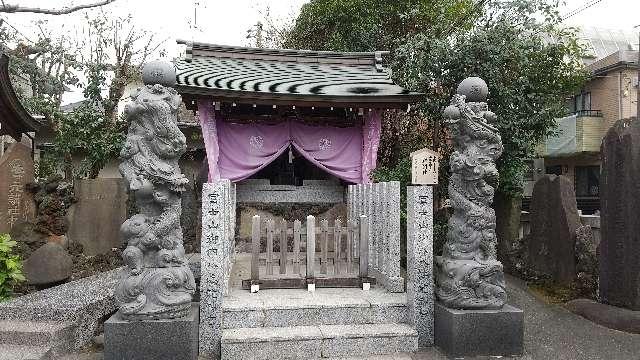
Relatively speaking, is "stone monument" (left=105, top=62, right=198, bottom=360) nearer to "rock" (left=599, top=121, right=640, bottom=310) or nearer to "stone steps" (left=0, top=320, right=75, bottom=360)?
"stone steps" (left=0, top=320, right=75, bottom=360)

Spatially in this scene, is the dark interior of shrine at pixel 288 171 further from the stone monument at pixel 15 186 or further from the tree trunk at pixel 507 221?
the stone monument at pixel 15 186

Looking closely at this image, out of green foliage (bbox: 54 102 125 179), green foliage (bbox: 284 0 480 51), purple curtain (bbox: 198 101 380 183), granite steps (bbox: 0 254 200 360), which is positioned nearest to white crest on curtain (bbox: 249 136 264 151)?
purple curtain (bbox: 198 101 380 183)

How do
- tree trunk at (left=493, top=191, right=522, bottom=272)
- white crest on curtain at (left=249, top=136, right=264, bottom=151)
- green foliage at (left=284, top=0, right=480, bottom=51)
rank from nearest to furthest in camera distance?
1. white crest on curtain at (left=249, top=136, right=264, bottom=151)
2. tree trunk at (left=493, top=191, right=522, bottom=272)
3. green foliage at (left=284, top=0, right=480, bottom=51)

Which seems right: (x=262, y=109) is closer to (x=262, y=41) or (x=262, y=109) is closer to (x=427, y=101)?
(x=427, y=101)

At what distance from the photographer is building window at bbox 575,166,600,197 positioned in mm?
20469

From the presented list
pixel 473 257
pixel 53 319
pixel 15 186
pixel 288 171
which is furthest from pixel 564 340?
pixel 15 186

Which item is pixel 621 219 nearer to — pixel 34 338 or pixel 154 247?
pixel 154 247

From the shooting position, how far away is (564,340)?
6059 millimetres

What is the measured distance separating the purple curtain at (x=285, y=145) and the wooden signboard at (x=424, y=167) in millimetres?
2554

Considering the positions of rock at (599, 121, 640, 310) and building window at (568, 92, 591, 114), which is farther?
building window at (568, 92, 591, 114)

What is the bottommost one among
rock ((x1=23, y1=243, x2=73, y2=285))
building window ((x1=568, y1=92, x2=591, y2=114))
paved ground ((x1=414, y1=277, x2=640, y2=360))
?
paved ground ((x1=414, y1=277, x2=640, y2=360))

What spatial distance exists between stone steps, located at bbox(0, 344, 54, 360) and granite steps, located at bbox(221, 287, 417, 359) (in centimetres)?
191

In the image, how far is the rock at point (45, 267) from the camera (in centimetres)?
767

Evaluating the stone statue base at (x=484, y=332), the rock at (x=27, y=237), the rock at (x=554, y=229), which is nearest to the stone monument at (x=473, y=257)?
the stone statue base at (x=484, y=332)
